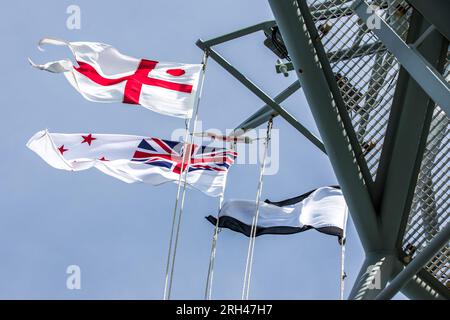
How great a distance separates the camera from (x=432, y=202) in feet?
31.2

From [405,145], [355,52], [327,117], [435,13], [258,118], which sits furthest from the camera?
[258,118]

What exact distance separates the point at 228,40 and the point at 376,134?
11.5 ft

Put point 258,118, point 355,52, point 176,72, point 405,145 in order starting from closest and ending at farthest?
1. point 405,145
2. point 355,52
3. point 258,118
4. point 176,72

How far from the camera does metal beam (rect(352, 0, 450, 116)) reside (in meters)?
7.21

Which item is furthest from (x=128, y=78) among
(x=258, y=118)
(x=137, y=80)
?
(x=258, y=118)

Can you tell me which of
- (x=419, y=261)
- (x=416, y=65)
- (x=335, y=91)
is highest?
(x=416, y=65)

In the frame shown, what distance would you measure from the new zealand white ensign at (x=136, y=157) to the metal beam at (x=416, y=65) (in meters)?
5.94

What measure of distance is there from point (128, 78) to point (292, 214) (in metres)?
3.19

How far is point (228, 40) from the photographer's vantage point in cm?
1227

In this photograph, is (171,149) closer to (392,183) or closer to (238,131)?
(238,131)

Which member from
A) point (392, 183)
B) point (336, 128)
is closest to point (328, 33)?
point (336, 128)

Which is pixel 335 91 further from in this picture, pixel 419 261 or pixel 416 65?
pixel 419 261

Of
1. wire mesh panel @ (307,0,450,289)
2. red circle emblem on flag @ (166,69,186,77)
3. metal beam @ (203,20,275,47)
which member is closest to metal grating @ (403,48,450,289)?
wire mesh panel @ (307,0,450,289)
